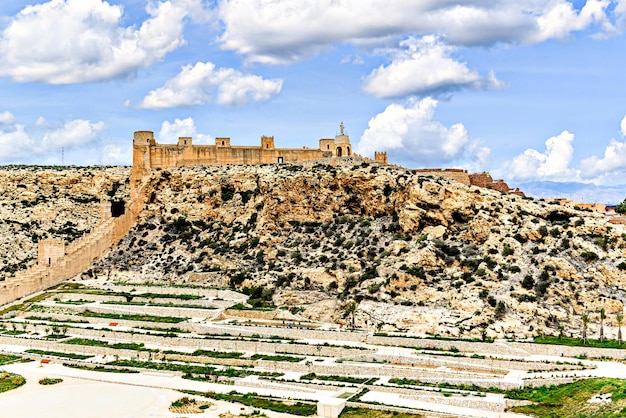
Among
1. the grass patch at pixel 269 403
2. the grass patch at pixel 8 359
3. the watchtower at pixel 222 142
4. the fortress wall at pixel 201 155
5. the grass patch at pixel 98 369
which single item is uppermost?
the watchtower at pixel 222 142

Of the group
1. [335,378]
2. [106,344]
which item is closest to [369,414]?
[335,378]

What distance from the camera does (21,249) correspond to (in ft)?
200

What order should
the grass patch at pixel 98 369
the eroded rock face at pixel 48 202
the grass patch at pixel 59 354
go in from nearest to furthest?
the grass patch at pixel 98 369
the grass patch at pixel 59 354
the eroded rock face at pixel 48 202

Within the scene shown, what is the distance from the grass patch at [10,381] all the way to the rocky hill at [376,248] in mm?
16083

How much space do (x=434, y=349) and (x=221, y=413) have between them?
503 inches

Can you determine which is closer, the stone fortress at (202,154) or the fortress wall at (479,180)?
the fortress wall at (479,180)

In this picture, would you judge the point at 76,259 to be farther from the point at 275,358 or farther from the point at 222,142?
the point at 275,358

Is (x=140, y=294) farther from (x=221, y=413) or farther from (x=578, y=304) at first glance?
(x=578, y=304)

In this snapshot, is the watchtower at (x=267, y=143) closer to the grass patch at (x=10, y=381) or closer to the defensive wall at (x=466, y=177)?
the defensive wall at (x=466, y=177)

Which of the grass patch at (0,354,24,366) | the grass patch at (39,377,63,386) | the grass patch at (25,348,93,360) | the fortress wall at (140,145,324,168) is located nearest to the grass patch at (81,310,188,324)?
the grass patch at (25,348,93,360)

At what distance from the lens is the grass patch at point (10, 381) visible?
121ft

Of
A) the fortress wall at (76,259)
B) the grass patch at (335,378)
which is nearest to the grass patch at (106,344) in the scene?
the fortress wall at (76,259)

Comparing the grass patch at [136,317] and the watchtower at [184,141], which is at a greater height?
the watchtower at [184,141]

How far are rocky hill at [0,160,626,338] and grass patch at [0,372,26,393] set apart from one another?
52.8ft
